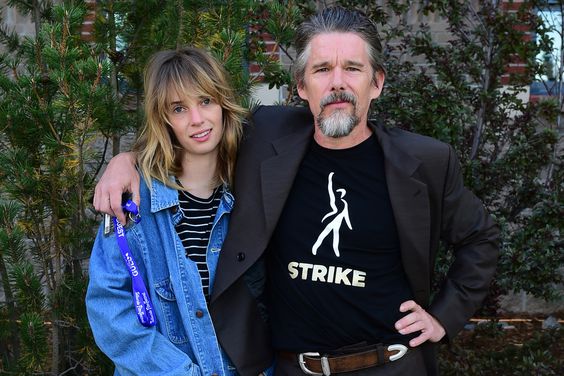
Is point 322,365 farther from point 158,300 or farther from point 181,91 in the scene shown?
point 181,91

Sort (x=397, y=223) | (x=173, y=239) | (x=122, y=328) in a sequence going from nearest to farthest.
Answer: (x=122, y=328)
(x=173, y=239)
(x=397, y=223)

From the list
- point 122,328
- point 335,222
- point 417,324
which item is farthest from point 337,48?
point 122,328

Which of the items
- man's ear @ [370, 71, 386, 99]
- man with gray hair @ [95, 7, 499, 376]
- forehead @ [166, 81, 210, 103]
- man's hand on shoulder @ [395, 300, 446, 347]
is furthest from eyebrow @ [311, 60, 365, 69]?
man's hand on shoulder @ [395, 300, 446, 347]

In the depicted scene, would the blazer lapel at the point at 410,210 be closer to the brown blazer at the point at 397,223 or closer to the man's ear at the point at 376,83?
the brown blazer at the point at 397,223

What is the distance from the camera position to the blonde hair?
8.72 feet

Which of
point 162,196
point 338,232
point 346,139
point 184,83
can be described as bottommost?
point 338,232

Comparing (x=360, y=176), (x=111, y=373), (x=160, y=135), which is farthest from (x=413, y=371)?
(x=111, y=373)

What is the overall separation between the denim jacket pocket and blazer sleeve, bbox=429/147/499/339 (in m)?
0.94

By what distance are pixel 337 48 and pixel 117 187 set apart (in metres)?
0.92

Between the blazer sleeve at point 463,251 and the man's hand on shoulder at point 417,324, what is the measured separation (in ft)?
0.20

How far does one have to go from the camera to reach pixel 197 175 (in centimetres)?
276

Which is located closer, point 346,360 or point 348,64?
point 346,360

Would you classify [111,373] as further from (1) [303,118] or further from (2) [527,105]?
(2) [527,105]

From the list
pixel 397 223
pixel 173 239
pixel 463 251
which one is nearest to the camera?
pixel 173 239
